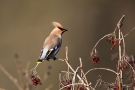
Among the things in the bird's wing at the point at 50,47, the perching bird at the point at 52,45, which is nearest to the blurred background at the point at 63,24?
the perching bird at the point at 52,45

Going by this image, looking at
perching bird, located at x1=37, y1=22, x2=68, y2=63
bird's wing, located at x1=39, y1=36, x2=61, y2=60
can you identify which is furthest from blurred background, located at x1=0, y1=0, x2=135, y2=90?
bird's wing, located at x1=39, y1=36, x2=61, y2=60

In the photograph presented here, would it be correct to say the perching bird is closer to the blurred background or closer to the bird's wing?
the bird's wing

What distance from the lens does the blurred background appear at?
10234 millimetres

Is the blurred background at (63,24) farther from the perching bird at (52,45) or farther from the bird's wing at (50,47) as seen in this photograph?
the bird's wing at (50,47)

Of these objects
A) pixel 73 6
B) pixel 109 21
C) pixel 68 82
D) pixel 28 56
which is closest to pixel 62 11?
pixel 73 6

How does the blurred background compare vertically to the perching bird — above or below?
above

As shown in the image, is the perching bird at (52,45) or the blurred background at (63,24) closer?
the perching bird at (52,45)

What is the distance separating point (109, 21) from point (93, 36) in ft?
1.72

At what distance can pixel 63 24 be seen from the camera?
11.0m

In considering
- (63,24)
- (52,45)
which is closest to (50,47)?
(52,45)

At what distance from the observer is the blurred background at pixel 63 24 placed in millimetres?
10234

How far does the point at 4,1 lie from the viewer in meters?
11.0

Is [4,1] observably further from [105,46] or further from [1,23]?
[105,46]

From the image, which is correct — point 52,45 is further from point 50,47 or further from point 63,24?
point 63,24
